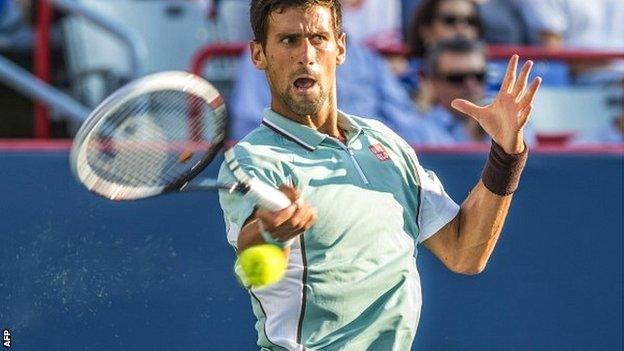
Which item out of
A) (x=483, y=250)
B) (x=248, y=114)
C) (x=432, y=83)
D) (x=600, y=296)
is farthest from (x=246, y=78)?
(x=483, y=250)

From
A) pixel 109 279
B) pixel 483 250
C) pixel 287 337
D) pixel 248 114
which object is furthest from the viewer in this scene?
pixel 248 114

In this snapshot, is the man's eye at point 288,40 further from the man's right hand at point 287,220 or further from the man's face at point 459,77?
the man's face at point 459,77

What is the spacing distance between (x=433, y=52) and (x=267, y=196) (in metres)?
3.53

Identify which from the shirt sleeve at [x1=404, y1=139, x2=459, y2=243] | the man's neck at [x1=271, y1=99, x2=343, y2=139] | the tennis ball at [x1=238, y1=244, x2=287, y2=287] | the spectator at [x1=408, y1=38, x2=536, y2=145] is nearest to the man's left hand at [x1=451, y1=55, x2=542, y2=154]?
the shirt sleeve at [x1=404, y1=139, x2=459, y2=243]

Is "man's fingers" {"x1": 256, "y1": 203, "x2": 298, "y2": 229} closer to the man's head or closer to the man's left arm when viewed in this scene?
the man's left arm

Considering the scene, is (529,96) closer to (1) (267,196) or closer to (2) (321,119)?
(2) (321,119)

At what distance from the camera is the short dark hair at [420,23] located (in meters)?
7.06

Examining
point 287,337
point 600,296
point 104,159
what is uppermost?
point 104,159

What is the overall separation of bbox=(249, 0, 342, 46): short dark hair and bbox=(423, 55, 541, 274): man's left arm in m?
0.39

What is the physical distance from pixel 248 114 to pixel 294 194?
3.03 m

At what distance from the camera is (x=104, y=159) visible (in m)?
3.60

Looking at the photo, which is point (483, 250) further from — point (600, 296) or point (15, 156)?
point (15, 156)

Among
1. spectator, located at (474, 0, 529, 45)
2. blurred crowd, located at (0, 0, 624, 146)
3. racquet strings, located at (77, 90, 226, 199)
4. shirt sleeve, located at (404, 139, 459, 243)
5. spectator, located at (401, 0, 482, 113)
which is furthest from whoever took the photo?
spectator, located at (474, 0, 529, 45)

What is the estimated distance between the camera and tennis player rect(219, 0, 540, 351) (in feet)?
11.5
